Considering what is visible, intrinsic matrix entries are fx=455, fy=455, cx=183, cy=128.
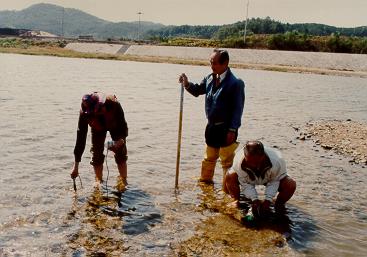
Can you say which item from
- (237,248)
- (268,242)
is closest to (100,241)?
(237,248)

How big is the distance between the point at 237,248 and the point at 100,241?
1.97 meters

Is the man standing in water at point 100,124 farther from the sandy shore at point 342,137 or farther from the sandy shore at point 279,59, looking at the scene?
the sandy shore at point 279,59

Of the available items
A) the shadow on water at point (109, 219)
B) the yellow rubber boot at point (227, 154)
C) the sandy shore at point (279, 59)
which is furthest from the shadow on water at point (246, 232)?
the sandy shore at point (279, 59)

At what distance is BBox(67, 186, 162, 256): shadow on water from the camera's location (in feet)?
20.9

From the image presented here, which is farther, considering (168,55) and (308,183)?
(168,55)

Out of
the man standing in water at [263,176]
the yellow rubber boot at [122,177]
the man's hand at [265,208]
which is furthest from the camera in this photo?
the yellow rubber boot at [122,177]

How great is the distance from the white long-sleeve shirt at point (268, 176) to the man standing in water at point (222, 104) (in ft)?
2.89

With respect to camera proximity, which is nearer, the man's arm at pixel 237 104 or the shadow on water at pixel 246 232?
the shadow on water at pixel 246 232

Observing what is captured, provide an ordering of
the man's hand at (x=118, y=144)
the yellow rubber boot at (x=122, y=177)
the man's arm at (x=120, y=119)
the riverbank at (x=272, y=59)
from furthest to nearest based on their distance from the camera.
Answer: the riverbank at (x=272, y=59), the yellow rubber boot at (x=122, y=177), the man's hand at (x=118, y=144), the man's arm at (x=120, y=119)

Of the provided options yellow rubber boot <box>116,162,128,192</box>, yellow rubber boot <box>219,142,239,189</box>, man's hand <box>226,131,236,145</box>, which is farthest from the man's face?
yellow rubber boot <box>116,162,128,192</box>

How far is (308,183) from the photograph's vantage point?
10.5 m

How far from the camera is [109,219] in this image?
290 inches

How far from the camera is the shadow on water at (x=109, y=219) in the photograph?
6.37 metres

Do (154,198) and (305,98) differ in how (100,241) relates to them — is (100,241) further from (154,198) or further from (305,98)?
(305,98)
